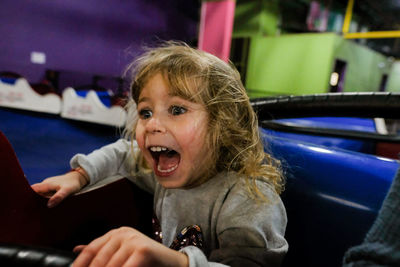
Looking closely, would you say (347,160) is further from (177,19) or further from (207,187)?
(177,19)

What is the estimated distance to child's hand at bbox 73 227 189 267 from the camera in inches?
11.7

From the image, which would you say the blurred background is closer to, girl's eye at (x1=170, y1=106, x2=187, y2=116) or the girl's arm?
the girl's arm

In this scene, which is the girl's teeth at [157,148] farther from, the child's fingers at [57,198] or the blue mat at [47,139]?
the blue mat at [47,139]

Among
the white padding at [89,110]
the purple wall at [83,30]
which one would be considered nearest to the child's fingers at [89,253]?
the white padding at [89,110]

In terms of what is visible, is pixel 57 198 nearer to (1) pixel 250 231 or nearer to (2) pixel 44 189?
(2) pixel 44 189

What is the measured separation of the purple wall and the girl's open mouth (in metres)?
4.90

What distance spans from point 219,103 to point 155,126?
146 mm

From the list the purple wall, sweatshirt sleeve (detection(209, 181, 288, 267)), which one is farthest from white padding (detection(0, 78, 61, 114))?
sweatshirt sleeve (detection(209, 181, 288, 267))

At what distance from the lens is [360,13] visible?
757cm

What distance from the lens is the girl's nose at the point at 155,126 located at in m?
0.54

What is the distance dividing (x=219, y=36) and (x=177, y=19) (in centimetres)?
185

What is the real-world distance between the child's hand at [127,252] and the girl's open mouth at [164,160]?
242mm

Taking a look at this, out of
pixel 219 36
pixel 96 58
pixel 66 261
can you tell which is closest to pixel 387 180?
pixel 66 261

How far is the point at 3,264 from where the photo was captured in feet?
0.78
